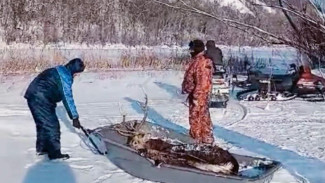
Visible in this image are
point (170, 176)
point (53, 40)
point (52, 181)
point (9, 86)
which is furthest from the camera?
point (53, 40)

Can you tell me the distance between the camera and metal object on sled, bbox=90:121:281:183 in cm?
523

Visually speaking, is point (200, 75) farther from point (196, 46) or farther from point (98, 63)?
point (98, 63)

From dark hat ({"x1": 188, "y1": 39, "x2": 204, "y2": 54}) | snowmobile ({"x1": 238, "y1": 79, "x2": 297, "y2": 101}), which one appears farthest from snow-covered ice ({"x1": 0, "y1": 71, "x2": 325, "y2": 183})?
dark hat ({"x1": 188, "y1": 39, "x2": 204, "y2": 54})

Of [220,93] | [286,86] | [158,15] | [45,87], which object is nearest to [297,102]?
[286,86]

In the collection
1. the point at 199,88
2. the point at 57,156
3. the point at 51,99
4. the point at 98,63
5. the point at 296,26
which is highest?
the point at 296,26

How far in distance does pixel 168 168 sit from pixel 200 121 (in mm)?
1832

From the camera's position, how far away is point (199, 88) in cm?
710

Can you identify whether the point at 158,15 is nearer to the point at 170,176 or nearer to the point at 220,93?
the point at 220,93

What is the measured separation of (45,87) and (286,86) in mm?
7225

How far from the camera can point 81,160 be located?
6.92 m

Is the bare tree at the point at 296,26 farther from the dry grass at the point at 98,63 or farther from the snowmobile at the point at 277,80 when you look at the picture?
the dry grass at the point at 98,63

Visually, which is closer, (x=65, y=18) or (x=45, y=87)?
(x=45, y=87)

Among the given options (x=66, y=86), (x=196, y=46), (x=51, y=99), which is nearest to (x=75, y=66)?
(x=66, y=86)

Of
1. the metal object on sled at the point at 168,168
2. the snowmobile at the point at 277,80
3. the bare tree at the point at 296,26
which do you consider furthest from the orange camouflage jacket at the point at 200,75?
the snowmobile at the point at 277,80
